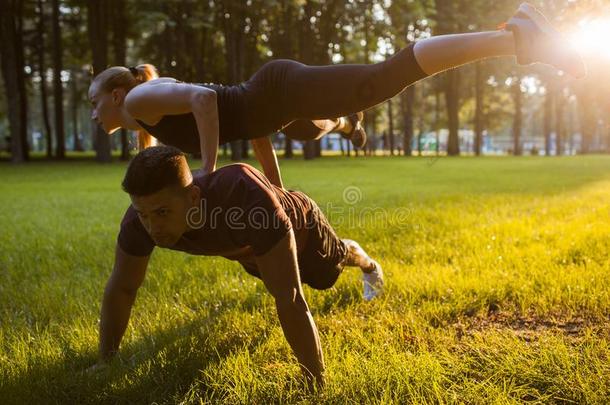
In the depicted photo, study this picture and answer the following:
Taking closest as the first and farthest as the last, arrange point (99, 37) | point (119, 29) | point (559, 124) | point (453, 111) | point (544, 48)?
point (544, 48) < point (99, 37) < point (119, 29) < point (453, 111) < point (559, 124)

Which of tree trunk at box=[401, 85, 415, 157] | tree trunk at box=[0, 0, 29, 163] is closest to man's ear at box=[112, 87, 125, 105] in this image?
tree trunk at box=[0, 0, 29, 163]

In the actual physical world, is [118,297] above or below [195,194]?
below

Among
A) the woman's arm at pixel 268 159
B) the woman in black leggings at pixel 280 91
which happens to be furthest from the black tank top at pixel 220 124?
the woman's arm at pixel 268 159

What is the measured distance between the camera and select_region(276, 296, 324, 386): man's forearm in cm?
269

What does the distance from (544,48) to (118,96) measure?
2.68 m

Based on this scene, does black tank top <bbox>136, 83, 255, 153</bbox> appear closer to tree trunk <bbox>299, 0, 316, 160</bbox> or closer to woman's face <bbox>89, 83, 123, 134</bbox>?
woman's face <bbox>89, 83, 123, 134</bbox>

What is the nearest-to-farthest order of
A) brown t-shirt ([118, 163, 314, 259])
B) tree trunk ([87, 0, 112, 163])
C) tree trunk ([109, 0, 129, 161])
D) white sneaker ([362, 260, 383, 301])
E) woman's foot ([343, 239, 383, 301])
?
1. brown t-shirt ([118, 163, 314, 259])
2. woman's foot ([343, 239, 383, 301])
3. white sneaker ([362, 260, 383, 301])
4. tree trunk ([87, 0, 112, 163])
5. tree trunk ([109, 0, 129, 161])

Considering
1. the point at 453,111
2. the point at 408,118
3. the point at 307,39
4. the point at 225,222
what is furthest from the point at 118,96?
the point at 453,111

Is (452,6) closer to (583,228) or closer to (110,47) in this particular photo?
(110,47)

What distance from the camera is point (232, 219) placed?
9.06 ft

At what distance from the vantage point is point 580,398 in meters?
2.47

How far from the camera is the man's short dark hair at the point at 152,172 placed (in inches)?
100

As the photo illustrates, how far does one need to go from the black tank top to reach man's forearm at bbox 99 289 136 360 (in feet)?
3.75

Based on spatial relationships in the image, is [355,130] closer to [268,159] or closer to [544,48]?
[268,159]
